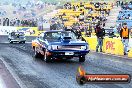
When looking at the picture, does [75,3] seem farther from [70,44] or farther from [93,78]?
[93,78]

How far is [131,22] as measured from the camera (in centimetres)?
4284

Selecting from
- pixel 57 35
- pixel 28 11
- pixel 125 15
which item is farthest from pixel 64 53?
pixel 28 11

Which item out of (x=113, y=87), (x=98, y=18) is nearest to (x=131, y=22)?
(x=98, y=18)

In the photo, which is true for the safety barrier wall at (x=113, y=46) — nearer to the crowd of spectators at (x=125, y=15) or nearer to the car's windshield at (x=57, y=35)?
the car's windshield at (x=57, y=35)

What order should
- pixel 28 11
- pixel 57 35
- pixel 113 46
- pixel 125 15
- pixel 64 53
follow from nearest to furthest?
1. pixel 64 53
2. pixel 57 35
3. pixel 113 46
4. pixel 125 15
5. pixel 28 11

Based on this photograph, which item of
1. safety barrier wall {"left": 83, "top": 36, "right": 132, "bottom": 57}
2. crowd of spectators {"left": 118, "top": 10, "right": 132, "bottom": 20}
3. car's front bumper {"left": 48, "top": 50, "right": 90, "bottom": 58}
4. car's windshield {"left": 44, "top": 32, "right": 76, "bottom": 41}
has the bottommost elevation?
safety barrier wall {"left": 83, "top": 36, "right": 132, "bottom": 57}

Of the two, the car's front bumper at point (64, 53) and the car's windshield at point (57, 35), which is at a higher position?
the car's windshield at point (57, 35)

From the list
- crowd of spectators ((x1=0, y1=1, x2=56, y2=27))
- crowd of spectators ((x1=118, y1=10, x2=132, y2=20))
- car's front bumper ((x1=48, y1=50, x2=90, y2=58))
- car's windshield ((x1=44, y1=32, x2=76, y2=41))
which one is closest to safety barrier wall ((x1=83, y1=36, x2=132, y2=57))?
car's windshield ((x1=44, y1=32, x2=76, y2=41))

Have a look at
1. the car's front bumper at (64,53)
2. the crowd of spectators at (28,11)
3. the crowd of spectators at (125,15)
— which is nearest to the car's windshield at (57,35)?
the car's front bumper at (64,53)

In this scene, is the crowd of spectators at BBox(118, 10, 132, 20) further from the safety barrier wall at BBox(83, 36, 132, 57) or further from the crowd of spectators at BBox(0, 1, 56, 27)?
the safety barrier wall at BBox(83, 36, 132, 57)

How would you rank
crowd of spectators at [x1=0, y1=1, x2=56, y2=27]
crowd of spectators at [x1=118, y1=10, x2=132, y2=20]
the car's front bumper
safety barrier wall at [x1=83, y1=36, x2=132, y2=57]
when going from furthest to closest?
crowd of spectators at [x1=0, y1=1, x2=56, y2=27] < crowd of spectators at [x1=118, y1=10, x2=132, y2=20] < safety barrier wall at [x1=83, y1=36, x2=132, y2=57] < the car's front bumper

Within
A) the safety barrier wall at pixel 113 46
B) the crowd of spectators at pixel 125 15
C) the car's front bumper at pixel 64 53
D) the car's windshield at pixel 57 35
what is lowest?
the safety barrier wall at pixel 113 46

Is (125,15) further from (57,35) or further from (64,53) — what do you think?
(64,53)

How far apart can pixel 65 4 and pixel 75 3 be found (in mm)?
1943
